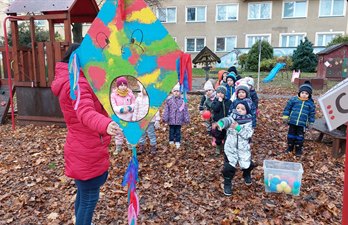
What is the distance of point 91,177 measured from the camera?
8.02 feet

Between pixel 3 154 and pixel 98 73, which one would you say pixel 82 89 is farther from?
pixel 3 154

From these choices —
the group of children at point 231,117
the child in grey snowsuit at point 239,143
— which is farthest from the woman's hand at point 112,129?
the child in grey snowsuit at point 239,143

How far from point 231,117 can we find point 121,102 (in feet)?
5.16

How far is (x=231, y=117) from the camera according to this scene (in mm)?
3832

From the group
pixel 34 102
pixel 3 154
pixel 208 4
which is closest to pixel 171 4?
pixel 208 4

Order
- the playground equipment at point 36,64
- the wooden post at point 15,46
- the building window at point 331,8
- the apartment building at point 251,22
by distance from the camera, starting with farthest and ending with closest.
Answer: the apartment building at point 251,22 → the building window at point 331,8 → the wooden post at point 15,46 → the playground equipment at point 36,64

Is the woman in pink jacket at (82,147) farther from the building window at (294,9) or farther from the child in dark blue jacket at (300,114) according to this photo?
the building window at (294,9)

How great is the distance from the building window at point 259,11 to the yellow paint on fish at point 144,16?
27168mm

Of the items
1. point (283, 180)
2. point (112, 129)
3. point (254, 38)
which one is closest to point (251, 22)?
point (254, 38)

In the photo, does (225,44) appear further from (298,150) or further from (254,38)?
(298,150)

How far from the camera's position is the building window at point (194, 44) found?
94.5ft

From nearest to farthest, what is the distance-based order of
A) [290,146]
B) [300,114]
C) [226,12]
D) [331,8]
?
[300,114] < [290,146] < [331,8] < [226,12]

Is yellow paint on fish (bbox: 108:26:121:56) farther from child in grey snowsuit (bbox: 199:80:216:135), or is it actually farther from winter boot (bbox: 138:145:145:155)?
winter boot (bbox: 138:145:145:155)

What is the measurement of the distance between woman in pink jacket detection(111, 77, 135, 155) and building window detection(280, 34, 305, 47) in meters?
24.5
